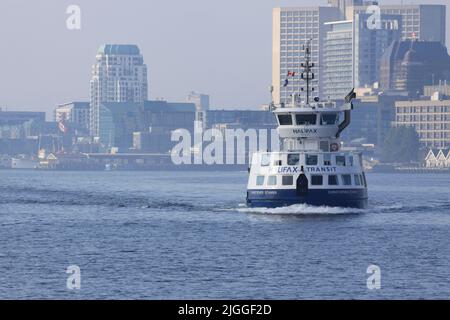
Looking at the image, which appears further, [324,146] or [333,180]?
[324,146]

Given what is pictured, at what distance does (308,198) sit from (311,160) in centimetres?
291

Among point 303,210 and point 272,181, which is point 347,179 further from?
point 272,181

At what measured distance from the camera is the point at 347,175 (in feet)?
314

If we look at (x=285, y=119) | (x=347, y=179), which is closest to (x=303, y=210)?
(x=347, y=179)

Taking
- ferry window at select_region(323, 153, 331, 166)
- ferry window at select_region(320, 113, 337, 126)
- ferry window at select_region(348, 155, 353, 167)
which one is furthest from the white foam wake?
ferry window at select_region(320, 113, 337, 126)

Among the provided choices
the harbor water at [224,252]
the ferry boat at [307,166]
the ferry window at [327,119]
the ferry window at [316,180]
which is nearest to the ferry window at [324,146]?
the ferry boat at [307,166]

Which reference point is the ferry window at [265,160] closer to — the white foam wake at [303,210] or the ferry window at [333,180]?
the white foam wake at [303,210]

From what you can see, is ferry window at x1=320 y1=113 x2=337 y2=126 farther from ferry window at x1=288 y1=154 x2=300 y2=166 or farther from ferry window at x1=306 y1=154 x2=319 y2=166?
ferry window at x1=288 y1=154 x2=300 y2=166

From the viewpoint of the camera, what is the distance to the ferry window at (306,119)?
98250mm

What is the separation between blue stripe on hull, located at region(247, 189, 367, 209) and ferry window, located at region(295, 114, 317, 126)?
6134 millimetres

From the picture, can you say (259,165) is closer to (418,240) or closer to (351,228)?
(351,228)

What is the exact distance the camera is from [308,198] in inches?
3703

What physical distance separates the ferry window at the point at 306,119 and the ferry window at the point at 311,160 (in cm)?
387
